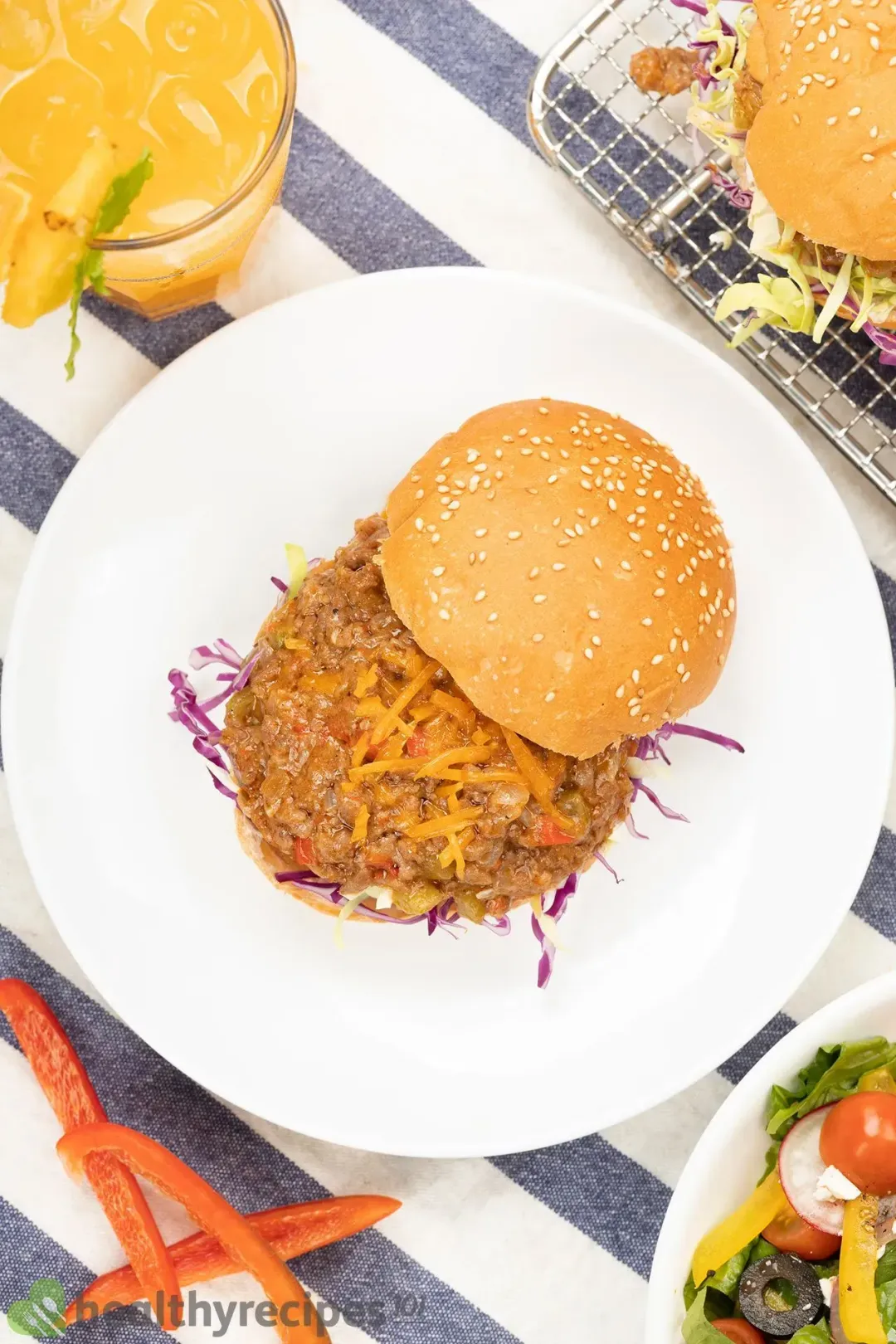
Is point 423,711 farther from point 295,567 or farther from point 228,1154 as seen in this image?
point 228,1154

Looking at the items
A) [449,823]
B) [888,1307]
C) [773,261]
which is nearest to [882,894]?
[888,1307]

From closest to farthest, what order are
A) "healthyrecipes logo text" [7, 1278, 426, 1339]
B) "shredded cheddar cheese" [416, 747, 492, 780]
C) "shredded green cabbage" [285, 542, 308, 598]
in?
"shredded cheddar cheese" [416, 747, 492, 780] < "shredded green cabbage" [285, 542, 308, 598] < "healthyrecipes logo text" [7, 1278, 426, 1339]

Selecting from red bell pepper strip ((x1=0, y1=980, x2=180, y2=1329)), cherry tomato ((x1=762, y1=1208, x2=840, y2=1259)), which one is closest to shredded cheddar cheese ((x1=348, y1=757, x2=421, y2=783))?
red bell pepper strip ((x1=0, y1=980, x2=180, y2=1329))

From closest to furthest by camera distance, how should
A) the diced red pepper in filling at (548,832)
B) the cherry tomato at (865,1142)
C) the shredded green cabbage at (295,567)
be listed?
the diced red pepper in filling at (548,832) < the cherry tomato at (865,1142) < the shredded green cabbage at (295,567)

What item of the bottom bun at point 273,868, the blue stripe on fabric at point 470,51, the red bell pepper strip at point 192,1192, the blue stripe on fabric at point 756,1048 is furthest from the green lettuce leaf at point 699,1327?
the blue stripe on fabric at point 470,51

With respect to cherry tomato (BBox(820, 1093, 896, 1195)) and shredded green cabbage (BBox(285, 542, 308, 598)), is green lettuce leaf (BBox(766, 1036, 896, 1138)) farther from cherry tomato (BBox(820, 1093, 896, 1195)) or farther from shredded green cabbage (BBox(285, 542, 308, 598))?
shredded green cabbage (BBox(285, 542, 308, 598))

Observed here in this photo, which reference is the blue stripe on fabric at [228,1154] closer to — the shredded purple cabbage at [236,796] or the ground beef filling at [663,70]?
the shredded purple cabbage at [236,796]
